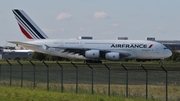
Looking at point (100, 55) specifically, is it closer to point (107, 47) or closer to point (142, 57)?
point (107, 47)

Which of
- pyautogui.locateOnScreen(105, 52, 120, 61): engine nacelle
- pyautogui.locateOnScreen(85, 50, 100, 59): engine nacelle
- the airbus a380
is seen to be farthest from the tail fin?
pyautogui.locateOnScreen(105, 52, 120, 61): engine nacelle

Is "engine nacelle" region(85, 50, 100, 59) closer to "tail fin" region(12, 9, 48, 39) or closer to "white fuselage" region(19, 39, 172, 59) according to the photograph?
"white fuselage" region(19, 39, 172, 59)

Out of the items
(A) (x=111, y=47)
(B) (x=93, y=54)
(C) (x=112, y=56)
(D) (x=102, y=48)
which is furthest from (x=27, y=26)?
(C) (x=112, y=56)

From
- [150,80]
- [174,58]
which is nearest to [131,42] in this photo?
[174,58]

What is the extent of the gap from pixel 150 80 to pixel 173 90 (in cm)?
433

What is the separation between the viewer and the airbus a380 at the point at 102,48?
60041mm

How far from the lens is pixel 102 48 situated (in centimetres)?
6109

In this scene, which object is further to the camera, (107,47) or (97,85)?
(107,47)

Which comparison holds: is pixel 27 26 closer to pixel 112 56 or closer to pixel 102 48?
pixel 102 48

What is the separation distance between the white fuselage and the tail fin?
8.68 feet

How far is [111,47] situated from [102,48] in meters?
1.13

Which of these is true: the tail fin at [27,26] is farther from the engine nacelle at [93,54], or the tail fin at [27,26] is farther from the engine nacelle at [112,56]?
the engine nacelle at [112,56]

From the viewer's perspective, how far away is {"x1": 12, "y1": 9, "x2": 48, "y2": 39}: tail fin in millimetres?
65250

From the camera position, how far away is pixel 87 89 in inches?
989
